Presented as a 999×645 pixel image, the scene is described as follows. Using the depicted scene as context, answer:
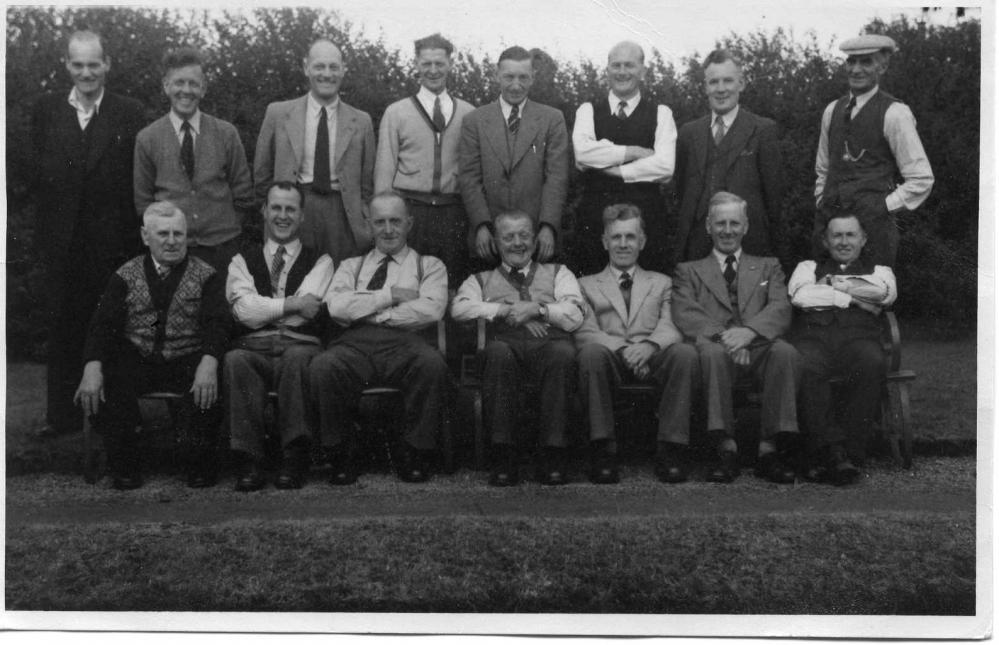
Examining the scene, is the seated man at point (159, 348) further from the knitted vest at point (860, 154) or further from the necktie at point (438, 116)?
the knitted vest at point (860, 154)

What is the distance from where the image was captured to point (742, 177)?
568 cm

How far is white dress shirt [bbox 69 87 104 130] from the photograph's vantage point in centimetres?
565

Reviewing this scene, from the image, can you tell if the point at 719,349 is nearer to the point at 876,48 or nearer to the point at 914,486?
the point at 914,486

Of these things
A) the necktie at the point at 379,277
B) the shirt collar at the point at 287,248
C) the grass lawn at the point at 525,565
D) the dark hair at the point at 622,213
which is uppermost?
the dark hair at the point at 622,213

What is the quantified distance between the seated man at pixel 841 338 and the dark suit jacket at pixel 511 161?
122 centimetres

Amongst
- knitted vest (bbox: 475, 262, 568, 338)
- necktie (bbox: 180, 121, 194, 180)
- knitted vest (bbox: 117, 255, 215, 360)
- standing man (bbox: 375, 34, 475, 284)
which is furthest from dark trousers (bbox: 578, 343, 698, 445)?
necktie (bbox: 180, 121, 194, 180)

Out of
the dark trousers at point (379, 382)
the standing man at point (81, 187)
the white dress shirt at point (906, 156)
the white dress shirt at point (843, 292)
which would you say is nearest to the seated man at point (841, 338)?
the white dress shirt at point (843, 292)

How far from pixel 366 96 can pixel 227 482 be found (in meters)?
1.95

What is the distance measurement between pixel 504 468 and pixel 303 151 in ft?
5.90

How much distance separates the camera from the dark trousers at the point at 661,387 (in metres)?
5.22

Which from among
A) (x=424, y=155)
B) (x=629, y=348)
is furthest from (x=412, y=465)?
(x=424, y=155)

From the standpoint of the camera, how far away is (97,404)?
17.3ft

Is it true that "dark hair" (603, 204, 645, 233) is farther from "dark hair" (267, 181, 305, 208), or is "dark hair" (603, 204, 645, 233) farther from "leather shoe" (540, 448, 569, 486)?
"dark hair" (267, 181, 305, 208)

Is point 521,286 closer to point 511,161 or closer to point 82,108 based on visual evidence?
point 511,161
